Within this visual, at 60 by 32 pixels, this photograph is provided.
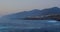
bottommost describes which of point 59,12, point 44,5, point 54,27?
point 54,27

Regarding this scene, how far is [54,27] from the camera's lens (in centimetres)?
119

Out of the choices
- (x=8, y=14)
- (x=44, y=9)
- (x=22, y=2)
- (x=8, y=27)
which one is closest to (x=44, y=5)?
(x=44, y=9)

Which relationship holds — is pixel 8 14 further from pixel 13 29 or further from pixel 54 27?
pixel 54 27

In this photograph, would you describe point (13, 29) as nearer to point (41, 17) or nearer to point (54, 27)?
point (54, 27)

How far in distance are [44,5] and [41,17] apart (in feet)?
0.69

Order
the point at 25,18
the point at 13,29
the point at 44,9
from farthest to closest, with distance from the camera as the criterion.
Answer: the point at 44,9
the point at 25,18
the point at 13,29

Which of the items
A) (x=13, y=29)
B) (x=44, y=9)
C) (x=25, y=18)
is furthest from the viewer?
(x=44, y=9)

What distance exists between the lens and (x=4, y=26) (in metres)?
1.27

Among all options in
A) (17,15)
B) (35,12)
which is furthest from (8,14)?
(35,12)

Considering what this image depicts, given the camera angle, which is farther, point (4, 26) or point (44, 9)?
point (44, 9)

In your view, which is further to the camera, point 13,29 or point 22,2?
point 22,2

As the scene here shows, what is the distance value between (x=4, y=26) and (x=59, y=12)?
32.1 inches

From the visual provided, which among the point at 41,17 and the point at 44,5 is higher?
the point at 44,5

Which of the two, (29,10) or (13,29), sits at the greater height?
(29,10)
